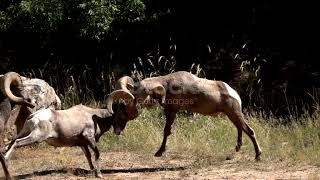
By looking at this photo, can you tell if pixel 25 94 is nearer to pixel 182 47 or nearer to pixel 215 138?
pixel 215 138

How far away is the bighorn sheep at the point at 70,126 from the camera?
360 inches

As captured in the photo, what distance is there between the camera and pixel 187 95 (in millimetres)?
10453

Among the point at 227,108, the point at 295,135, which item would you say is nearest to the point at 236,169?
the point at 227,108

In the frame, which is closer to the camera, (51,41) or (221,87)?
(221,87)

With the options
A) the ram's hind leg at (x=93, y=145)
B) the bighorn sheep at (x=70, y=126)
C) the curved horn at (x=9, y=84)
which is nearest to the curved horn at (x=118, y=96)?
the bighorn sheep at (x=70, y=126)

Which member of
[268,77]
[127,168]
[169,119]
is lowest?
[127,168]

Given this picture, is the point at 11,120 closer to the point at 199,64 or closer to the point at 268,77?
the point at 199,64

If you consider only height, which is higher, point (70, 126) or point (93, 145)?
point (70, 126)

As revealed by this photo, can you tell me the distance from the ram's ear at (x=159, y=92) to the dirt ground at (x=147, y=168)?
1082 millimetres

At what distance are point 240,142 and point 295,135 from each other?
Result: 1.42 m

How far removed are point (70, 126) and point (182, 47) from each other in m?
7.91

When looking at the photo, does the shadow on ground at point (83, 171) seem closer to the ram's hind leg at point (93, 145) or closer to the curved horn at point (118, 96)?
the ram's hind leg at point (93, 145)

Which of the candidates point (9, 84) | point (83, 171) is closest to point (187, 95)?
point (83, 171)

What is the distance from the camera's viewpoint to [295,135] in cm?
1225
